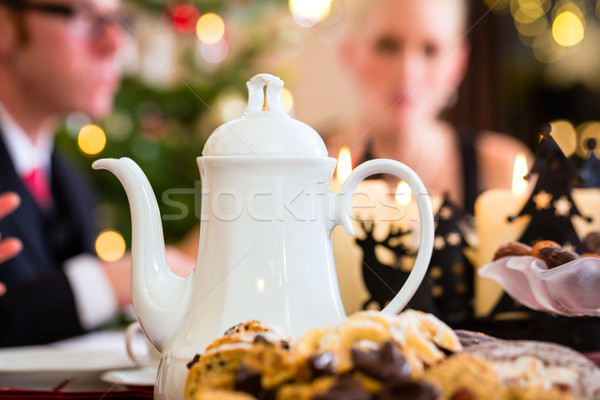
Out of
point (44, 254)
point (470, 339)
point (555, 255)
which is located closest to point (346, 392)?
point (470, 339)

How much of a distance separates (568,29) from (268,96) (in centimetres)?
244

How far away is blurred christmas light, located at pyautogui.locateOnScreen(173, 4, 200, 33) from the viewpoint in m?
1.45

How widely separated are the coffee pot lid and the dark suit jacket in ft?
2.28

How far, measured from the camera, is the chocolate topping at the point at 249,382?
0.85 ft

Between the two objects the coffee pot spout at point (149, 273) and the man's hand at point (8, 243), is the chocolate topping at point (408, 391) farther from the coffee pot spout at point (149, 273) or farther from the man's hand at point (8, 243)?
the man's hand at point (8, 243)

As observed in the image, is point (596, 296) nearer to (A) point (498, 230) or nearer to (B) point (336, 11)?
(A) point (498, 230)

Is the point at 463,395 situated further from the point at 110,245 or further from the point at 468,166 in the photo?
the point at 110,245

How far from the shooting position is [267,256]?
1.19ft

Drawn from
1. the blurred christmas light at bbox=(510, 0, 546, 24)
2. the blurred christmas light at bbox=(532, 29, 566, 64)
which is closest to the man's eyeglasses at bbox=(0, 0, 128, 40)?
the blurred christmas light at bbox=(510, 0, 546, 24)

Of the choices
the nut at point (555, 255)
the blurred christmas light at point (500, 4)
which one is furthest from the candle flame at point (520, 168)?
the blurred christmas light at point (500, 4)

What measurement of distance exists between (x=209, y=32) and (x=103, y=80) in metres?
0.35

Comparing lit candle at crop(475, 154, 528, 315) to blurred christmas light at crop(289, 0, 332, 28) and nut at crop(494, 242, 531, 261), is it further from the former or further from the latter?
blurred christmas light at crop(289, 0, 332, 28)

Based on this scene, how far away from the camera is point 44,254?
3.97 feet

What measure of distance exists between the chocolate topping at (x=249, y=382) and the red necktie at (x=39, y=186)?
44.3 inches
